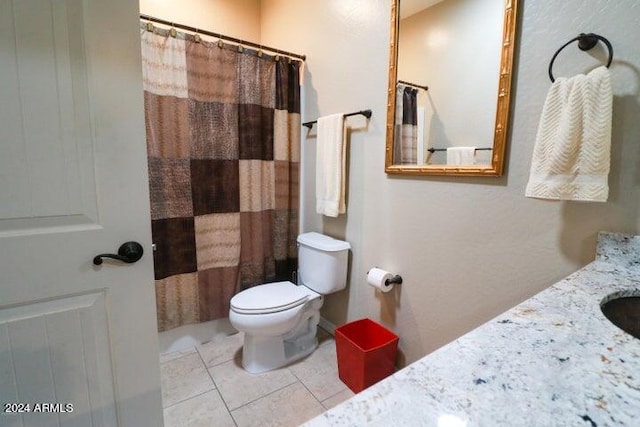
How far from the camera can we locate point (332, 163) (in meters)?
1.85

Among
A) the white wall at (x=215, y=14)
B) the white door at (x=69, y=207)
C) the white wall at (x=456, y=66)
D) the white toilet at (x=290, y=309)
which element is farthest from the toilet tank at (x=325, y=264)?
the white wall at (x=215, y=14)

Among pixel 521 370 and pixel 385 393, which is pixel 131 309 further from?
pixel 521 370

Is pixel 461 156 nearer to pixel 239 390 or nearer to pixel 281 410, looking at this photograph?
pixel 281 410

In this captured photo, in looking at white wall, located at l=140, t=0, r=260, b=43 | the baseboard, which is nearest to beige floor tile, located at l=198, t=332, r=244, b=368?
the baseboard

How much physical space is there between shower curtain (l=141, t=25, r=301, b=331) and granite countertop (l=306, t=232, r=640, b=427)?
1713 millimetres

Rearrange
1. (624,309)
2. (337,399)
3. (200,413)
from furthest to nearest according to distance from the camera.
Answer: (337,399)
(200,413)
(624,309)

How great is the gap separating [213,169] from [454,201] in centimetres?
143

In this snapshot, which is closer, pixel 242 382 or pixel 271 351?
pixel 242 382

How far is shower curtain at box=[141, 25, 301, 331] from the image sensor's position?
176 centimetres

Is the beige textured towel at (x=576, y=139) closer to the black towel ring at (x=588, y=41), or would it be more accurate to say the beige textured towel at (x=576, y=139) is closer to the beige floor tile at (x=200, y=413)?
the black towel ring at (x=588, y=41)

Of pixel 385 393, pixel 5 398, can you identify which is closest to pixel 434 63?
pixel 385 393

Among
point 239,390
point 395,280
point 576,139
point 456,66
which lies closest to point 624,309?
point 576,139

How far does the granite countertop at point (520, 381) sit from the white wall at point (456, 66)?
0.81m

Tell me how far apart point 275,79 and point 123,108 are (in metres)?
1.36
